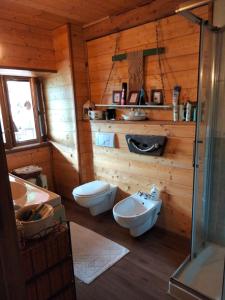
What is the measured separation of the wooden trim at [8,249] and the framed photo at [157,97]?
1.88m

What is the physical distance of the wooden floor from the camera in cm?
183

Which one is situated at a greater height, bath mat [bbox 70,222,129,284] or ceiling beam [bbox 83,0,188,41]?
ceiling beam [bbox 83,0,188,41]

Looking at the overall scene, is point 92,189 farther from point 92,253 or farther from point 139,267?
point 139,267

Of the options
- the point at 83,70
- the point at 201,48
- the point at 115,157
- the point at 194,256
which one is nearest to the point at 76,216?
the point at 115,157

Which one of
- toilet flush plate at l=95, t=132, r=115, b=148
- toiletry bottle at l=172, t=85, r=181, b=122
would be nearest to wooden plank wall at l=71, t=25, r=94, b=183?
toilet flush plate at l=95, t=132, r=115, b=148

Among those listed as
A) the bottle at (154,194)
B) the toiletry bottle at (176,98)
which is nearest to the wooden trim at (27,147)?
the bottle at (154,194)

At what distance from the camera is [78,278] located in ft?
6.56

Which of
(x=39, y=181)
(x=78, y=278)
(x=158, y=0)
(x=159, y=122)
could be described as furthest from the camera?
(x=39, y=181)

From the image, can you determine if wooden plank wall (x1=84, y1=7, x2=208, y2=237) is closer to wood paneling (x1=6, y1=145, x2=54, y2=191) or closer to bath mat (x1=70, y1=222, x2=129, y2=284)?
bath mat (x1=70, y1=222, x2=129, y2=284)

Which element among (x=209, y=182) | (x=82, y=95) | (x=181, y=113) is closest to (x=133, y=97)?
(x=181, y=113)

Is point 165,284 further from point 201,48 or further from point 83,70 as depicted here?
point 83,70

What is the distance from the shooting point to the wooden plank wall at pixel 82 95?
2988mm

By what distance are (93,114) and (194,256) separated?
196 cm

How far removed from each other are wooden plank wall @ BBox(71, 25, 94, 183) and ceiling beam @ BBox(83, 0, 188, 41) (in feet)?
0.47
